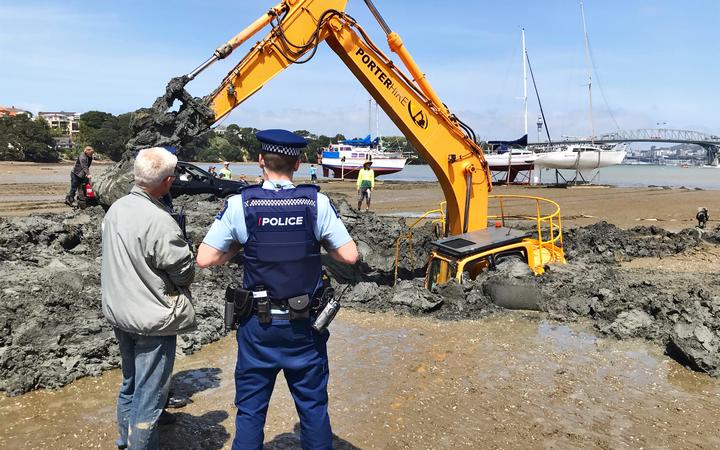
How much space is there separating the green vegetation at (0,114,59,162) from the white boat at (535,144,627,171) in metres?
49.6

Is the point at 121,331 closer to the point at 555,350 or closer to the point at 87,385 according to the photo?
the point at 87,385

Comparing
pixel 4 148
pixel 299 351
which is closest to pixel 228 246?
pixel 299 351

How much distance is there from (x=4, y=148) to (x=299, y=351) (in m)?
65.2

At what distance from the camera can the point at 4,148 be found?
57.4m

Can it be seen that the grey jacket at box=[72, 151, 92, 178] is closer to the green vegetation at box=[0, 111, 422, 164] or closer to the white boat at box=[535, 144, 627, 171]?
the green vegetation at box=[0, 111, 422, 164]

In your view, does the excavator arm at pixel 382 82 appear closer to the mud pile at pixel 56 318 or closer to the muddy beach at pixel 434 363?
the muddy beach at pixel 434 363

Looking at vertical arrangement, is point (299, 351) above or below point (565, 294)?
above

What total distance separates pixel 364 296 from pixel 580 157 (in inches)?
1491

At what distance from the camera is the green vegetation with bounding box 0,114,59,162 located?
58125 millimetres

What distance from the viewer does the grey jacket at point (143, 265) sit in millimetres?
3115

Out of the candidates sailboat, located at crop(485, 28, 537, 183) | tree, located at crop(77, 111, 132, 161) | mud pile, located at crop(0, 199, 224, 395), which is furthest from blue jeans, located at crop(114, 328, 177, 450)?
tree, located at crop(77, 111, 132, 161)

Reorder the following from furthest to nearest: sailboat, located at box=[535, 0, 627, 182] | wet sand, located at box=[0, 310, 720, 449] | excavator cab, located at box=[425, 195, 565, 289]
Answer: sailboat, located at box=[535, 0, 627, 182]
excavator cab, located at box=[425, 195, 565, 289]
wet sand, located at box=[0, 310, 720, 449]

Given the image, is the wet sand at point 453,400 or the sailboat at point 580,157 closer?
the wet sand at point 453,400

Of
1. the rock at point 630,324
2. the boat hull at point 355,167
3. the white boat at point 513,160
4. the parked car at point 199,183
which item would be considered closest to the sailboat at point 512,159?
the white boat at point 513,160
